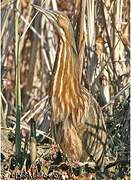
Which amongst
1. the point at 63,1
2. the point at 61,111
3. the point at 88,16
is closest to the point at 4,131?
the point at 61,111

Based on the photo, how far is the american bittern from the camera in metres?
2.08

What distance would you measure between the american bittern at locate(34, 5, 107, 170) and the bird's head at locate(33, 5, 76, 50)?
0.06m

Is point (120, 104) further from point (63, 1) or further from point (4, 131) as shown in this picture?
point (63, 1)

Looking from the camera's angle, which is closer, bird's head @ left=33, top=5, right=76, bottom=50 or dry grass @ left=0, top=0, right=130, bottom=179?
bird's head @ left=33, top=5, right=76, bottom=50

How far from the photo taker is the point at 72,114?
6.94ft

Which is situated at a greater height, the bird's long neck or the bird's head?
the bird's head

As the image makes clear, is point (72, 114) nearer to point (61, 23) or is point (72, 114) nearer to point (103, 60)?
point (61, 23)

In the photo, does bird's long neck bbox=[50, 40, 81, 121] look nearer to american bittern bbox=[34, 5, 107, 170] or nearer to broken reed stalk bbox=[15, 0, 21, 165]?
american bittern bbox=[34, 5, 107, 170]

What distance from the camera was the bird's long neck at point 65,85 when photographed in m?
2.07

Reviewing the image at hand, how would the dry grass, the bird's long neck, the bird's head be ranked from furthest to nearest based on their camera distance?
the dry grass < the bird's long neck < the bird's head

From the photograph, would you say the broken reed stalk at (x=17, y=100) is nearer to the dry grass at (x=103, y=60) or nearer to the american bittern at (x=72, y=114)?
the dry grass at (x=103, y=60)

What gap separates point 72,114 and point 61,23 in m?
0.38

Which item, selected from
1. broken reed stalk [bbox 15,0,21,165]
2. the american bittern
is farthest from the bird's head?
broken reed stalk [bbox 15,0,21,165]

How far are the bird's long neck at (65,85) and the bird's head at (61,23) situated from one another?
3.7 inches
